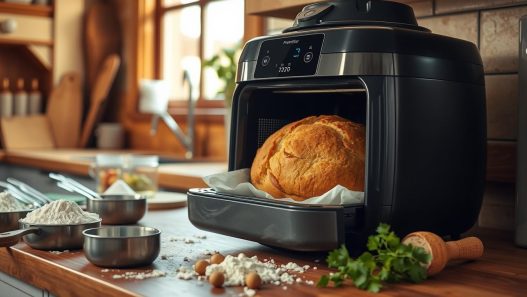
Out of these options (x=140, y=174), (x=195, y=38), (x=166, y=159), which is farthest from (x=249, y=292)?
(x=195, y=38)

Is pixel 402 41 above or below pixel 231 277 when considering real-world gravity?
Answer: above

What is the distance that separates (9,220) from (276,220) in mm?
524

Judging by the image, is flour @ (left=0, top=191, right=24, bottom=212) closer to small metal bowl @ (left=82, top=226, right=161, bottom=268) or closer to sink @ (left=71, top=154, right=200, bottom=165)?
small metal bowl @ (left=82, top=226, right=161, bottom=268)

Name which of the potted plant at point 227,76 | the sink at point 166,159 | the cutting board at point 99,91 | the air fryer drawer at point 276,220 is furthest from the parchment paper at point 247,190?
the cutting board at point 99,91

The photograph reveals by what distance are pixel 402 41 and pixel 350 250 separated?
0.31m

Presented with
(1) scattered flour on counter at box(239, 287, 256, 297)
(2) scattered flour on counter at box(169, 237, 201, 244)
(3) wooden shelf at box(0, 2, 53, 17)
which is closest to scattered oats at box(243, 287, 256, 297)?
(1) scattered flour on counter at box(239, 287, 256, 297)

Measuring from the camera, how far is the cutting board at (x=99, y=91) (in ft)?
12.0

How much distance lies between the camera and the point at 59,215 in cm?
112

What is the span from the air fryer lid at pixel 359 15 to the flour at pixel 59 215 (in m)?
0.47

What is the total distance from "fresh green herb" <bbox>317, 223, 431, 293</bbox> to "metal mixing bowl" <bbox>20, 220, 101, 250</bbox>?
0.44m

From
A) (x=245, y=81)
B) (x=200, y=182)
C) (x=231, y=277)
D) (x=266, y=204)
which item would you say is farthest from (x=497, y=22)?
(x=200, y=182)

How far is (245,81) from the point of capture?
119 cm

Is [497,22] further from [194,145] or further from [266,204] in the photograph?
[194,145]

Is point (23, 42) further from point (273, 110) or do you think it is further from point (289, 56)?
point (289, 56)
